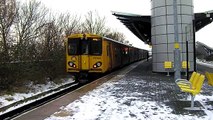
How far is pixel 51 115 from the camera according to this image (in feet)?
31.8

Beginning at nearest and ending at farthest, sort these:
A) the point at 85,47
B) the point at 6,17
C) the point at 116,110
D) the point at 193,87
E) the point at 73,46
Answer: the point at 116,110 < the point at 193,87 < the point at 6,17 < the point at 85,47 < the point at 73,46

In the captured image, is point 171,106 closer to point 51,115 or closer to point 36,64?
point 51,115

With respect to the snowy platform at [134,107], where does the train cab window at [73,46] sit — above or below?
above

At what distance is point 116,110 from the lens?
33.3ft

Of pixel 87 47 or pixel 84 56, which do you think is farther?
pixel 87 47

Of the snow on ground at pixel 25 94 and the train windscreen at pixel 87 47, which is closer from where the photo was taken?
the snow on ground at pixel 25 94

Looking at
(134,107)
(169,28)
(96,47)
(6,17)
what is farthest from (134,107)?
(169,28)

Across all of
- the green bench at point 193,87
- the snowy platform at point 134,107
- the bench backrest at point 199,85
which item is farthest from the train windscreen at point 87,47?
the bench backrest at point 199,85

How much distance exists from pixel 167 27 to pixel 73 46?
620cm

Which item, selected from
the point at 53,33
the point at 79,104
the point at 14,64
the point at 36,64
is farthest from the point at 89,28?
the point at 79,104

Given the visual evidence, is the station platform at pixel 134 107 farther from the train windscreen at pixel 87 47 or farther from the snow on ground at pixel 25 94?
the train windscreen at pixel 87 47

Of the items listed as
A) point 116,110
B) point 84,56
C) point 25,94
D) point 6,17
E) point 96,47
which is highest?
point 6,17

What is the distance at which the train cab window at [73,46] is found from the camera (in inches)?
877

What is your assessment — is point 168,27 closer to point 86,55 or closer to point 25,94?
point 86,55
